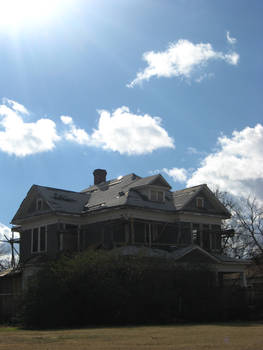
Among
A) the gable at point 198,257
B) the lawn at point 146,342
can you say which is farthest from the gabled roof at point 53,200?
the lawn at point 146,342

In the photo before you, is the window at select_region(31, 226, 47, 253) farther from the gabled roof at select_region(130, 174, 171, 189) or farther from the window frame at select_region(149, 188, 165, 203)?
the window frame at select_region(149, 188, 165, 203)

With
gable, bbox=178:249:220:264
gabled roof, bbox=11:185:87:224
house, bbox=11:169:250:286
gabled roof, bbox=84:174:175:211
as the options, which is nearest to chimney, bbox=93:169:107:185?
gabled roof, bbox=84:174:175:211

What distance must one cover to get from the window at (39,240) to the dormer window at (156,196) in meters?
8.05

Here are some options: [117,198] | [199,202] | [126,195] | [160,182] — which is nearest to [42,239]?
[117,198]

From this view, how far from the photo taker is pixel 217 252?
120 ft

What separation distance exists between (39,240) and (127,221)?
288 inches

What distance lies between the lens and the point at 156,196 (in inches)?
1391

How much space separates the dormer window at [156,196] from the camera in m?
35.0

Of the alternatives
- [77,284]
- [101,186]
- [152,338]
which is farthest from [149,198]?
[152,338]

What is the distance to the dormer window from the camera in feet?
115

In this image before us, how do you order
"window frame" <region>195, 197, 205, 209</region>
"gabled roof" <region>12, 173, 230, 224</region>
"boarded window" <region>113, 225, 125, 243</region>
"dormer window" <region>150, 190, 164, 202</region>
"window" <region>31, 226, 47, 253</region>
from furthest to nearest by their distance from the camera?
1. "window frame" <region>195, 197, 205, 209</region>
2. "dormer window" <region>150, 190, 164, 202</region>
3. "window" <region>31, 226, 47, 253</region>
4. "gabled roof" <region>12, 173, 230, 224</region>
5. "boarded window" <region>113, 225, 125, 243</region>

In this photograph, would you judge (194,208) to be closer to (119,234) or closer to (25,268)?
(119,234)

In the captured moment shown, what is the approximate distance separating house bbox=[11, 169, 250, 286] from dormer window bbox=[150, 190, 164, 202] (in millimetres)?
65

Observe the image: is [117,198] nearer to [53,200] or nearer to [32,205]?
[53,200]
